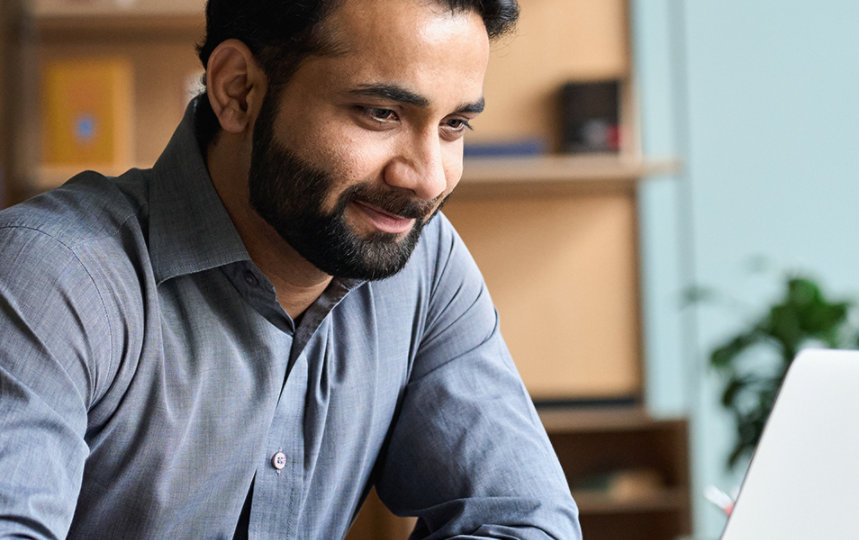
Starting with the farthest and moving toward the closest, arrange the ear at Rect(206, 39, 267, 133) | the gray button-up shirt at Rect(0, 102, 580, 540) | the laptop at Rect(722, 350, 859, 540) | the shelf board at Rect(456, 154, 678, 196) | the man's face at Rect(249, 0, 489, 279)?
1. the shelf board at Rect(456, 154, 678, 196)
2. the ear at Rect(206, 39, 267, 133)
3. the man's face at Rect(249, 0, 489, 279)
4. the gray button-up shirt at Rect(0, 102, 580, 540)
5. the laptop at Rect(722, 350, 859, 540)

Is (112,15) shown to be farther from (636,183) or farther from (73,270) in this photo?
(73,270)

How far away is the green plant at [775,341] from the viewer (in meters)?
2.36

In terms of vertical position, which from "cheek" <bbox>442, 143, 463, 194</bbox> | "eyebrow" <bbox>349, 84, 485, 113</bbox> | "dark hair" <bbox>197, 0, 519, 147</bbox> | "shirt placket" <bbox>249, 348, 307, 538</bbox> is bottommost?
"shirt placket" <bbox>249, 348, 307, 538</bbox>

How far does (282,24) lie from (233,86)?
0.33 ft

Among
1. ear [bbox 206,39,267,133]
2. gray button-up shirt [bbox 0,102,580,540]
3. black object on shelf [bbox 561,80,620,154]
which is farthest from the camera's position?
black object on shelf [bbox 561,80,620,154]

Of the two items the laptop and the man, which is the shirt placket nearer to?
the man

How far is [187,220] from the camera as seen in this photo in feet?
3.30

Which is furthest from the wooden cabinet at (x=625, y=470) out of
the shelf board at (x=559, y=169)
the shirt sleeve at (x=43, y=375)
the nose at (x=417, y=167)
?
the shirt sleeve at (x=43, y=375)

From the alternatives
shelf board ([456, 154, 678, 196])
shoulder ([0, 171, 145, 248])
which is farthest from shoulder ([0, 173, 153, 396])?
shelf board ([456, 154, 678, 196])

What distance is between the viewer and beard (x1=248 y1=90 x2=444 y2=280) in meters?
0.98

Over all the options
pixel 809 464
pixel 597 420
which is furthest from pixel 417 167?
pixel 597 420

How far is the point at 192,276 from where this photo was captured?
98 cm

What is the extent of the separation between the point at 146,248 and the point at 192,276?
0.19 ft

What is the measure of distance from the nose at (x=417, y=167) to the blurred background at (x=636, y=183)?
6.06 feet
